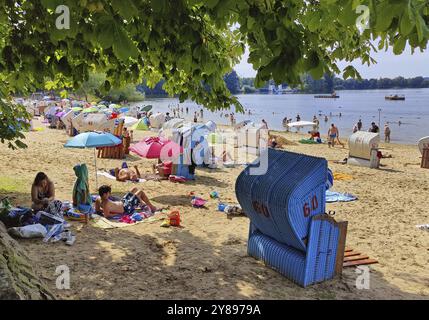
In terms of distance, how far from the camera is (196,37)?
4.55 metres

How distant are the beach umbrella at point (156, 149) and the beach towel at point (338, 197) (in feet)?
17.2

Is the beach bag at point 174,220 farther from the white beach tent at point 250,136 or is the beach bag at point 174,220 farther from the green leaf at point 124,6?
the white beach tent at point 250,136

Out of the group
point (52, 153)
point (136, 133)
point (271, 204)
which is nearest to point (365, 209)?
point (271, 204)

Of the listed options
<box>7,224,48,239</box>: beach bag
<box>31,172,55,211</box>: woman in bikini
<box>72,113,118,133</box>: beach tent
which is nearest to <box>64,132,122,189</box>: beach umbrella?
<box>31,172,55,211</box>: woman in bikini

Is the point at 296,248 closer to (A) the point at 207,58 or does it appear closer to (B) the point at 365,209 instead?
(A) the point at 207,58

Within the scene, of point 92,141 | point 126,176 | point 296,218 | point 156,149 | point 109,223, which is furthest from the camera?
point 126,176

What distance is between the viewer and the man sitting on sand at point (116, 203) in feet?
31.5

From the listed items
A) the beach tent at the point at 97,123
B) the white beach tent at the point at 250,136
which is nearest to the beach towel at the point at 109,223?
the beach tent at the point at 97,123

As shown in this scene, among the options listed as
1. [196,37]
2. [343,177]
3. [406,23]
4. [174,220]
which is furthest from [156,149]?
[406,23]

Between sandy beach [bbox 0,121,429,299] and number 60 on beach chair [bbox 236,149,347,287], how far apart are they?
10.7 inches

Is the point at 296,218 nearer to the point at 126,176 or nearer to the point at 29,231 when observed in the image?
the point at 29,231

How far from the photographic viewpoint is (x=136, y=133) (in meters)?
33.5

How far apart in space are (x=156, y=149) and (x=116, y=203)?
13.0 ft

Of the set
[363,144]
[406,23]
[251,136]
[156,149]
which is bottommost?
[251,136]
